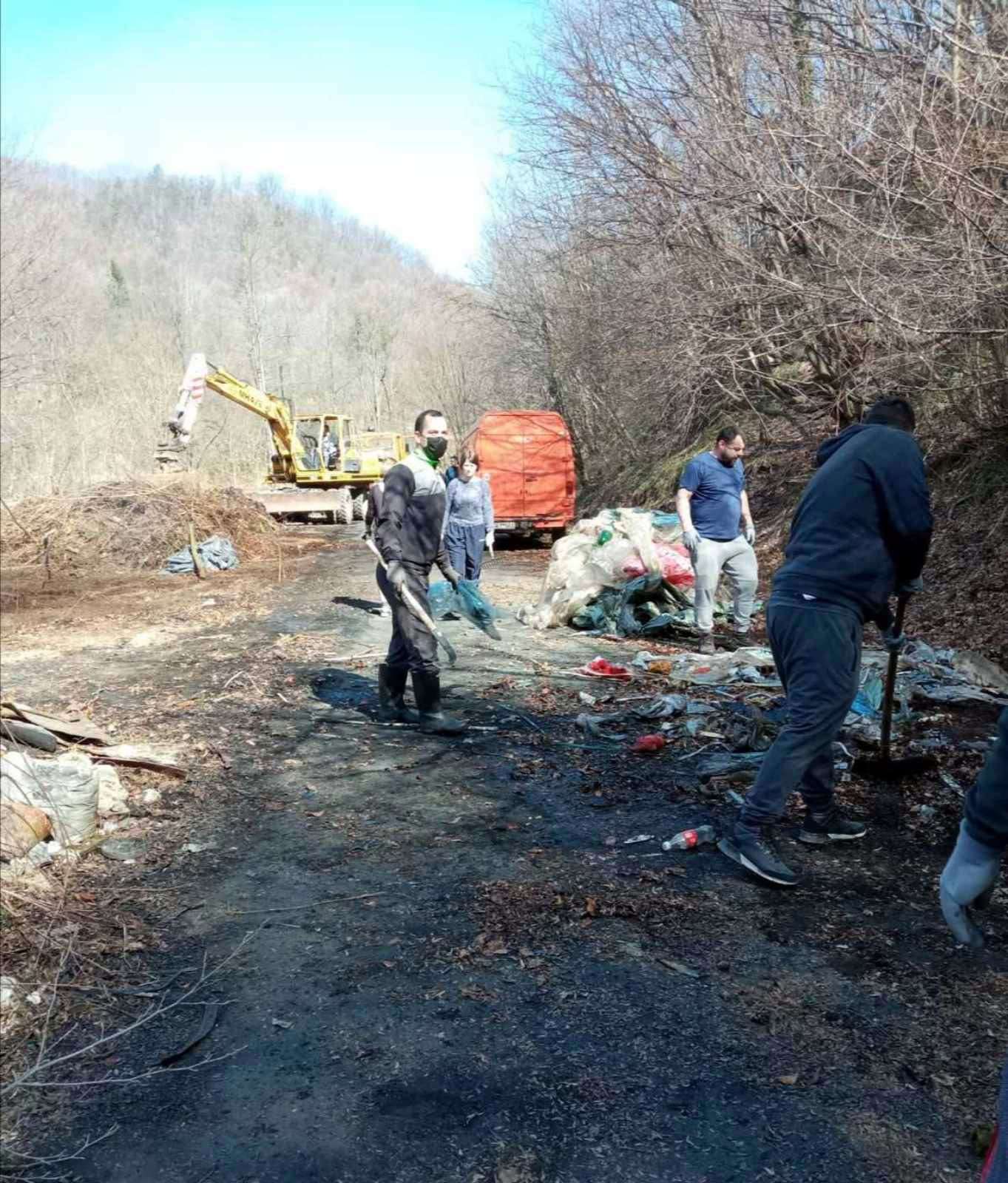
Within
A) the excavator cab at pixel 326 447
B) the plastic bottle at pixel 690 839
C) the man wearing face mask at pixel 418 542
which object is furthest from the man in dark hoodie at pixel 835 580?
the excavator cab at pixel 326 447

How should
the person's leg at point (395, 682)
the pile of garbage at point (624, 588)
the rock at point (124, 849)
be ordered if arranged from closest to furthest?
the rock at point (124, 849)
the person's leg at point (395, 682)
the pile of garbage at point (624, 588)

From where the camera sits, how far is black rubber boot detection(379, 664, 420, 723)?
21.6ft

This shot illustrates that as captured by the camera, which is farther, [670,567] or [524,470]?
[524,470]

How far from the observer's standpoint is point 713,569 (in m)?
8.08

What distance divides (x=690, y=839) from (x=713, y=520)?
4152 mm

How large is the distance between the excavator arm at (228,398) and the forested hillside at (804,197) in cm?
788

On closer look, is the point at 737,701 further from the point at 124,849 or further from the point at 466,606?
the point at 124,849

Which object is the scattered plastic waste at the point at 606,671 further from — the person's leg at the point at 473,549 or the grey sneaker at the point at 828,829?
the person's leg at the point at 473,549

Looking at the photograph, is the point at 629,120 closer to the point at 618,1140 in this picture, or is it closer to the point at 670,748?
the point at 670,748

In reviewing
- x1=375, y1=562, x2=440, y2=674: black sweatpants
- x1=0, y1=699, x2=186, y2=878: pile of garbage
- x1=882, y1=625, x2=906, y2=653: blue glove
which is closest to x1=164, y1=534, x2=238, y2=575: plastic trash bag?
x1=375, y1=562, x2=440, y2=674: black sweatpants

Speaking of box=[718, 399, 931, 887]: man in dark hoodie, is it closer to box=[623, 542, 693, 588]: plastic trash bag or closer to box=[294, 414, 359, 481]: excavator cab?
box=[623, 542, 693, 588]: plastic trash bag

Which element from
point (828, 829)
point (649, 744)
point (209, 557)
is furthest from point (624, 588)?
point (209, 557)

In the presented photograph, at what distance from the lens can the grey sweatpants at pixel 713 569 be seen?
8.05m

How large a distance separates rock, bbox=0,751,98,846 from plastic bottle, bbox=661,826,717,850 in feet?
9.03
